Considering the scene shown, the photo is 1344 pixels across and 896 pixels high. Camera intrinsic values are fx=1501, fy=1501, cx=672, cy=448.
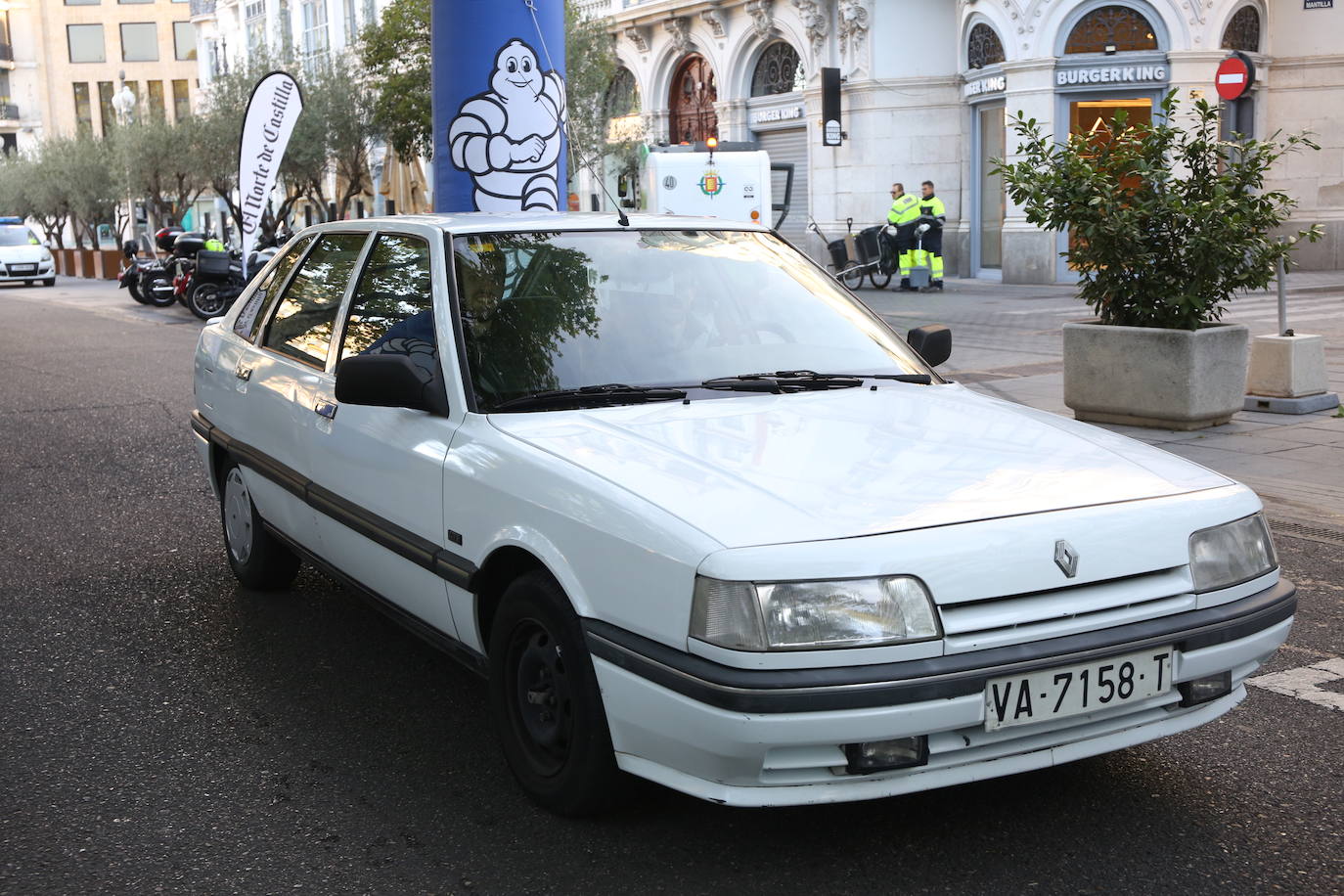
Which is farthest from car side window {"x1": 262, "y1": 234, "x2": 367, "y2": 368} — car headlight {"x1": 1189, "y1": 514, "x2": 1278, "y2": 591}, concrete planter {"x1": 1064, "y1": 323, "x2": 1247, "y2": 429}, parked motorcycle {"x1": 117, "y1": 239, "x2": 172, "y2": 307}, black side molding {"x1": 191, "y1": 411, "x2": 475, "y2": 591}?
parked motorcycle {"x1": 117, "y1": 239, "x2": 172, "y2": 307}

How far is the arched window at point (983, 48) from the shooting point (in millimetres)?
25844

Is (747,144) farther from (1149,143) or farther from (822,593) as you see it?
(822,593)

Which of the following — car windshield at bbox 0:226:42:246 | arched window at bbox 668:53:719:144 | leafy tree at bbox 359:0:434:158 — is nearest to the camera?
leafy tree at bbox 359:0:434:158

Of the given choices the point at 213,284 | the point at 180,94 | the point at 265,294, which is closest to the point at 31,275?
the point at 213,284

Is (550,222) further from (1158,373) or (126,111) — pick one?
(126,111)

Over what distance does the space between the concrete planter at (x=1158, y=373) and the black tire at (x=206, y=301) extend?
1792 cm

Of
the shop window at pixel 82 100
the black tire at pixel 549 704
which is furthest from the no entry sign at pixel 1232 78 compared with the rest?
the shop window at pixel 82 100

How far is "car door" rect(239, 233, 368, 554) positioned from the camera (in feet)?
15.9

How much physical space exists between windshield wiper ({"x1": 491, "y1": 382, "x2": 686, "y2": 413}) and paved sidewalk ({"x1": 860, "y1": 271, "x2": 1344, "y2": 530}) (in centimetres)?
410

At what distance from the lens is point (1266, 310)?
698 inches

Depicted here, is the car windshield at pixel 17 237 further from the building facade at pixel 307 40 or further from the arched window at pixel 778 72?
the arched window at pixel 778 72

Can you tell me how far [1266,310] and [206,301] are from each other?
16266 mm

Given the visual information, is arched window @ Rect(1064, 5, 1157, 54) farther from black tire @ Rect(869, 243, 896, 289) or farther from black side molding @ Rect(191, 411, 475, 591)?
black side molding @ Rect(191, 411, 475, 591)

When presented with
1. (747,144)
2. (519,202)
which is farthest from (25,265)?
(519,202)
